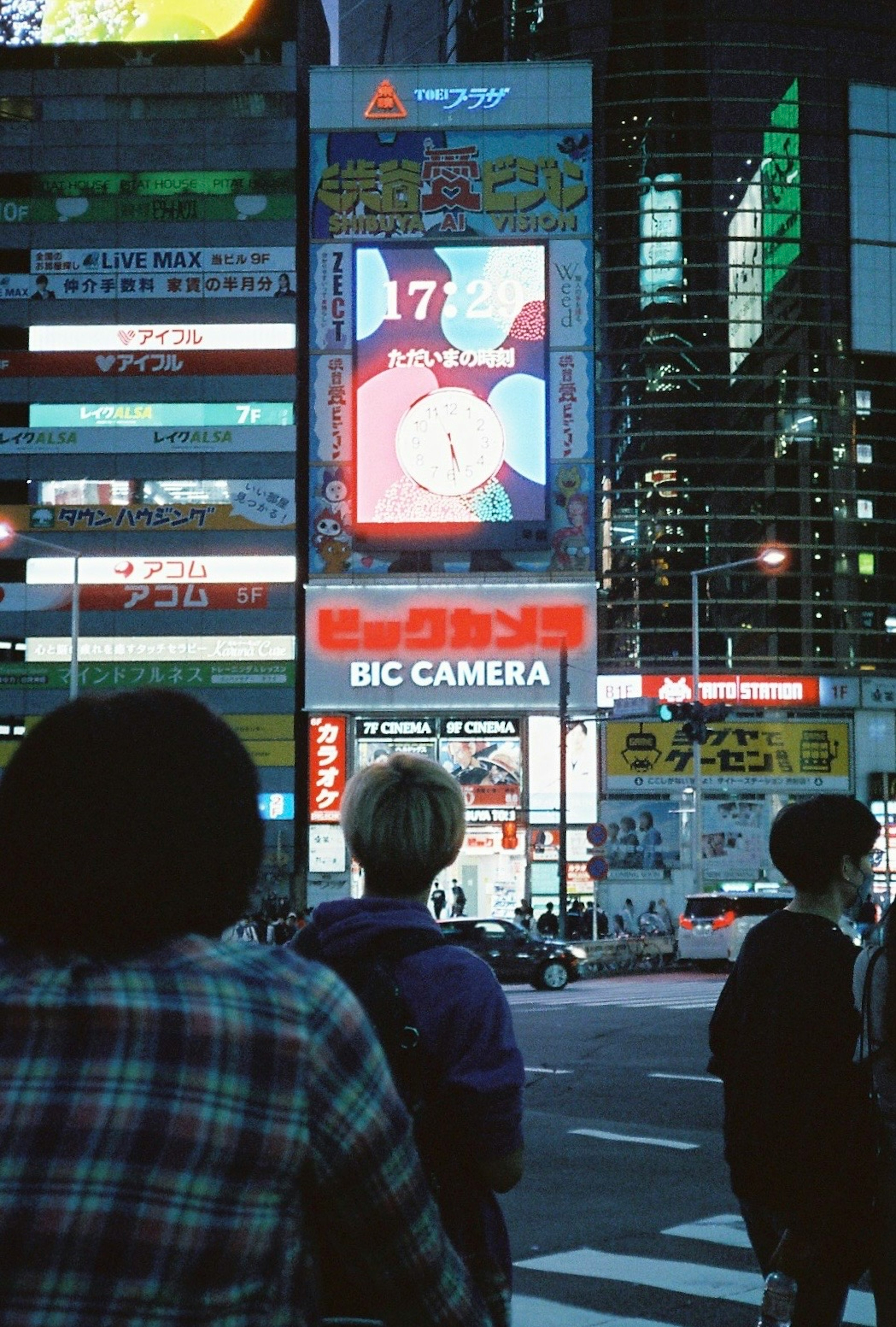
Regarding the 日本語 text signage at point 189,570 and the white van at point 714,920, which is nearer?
the white van at point 714,920

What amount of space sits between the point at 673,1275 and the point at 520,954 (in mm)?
22688

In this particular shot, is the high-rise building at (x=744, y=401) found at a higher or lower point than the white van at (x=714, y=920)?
higher

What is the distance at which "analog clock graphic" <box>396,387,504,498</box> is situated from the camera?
155ft

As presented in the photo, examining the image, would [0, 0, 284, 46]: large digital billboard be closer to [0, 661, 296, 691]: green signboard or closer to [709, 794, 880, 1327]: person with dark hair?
[0, 661, 296, 691]: green signboard

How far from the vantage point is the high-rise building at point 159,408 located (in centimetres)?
4938

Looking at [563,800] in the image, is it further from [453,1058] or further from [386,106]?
[453,1058]

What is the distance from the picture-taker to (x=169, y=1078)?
6.00 feet

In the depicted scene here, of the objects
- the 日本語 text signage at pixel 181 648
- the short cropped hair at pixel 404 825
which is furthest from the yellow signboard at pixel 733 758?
the short cropped hair at pixel 404 825

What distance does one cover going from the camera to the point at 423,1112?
3172mm

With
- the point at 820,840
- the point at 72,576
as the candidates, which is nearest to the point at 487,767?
the point at 72,576

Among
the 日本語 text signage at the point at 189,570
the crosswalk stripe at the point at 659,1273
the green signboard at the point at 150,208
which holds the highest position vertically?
the green signboard at the point at 150,208

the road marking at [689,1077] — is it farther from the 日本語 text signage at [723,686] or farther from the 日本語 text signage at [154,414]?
the 日本語 text signage at [154,414]

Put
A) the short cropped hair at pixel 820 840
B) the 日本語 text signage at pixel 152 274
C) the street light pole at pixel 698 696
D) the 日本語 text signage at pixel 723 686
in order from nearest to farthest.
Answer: the short cropped hair at pixel 820 840, the street light pole at pixel 698 696, the 日本語 text signage at pixel 723 686, the 日本語 text signage at pixel 152 274

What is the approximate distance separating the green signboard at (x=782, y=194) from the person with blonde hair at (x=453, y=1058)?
5163 centimetres
